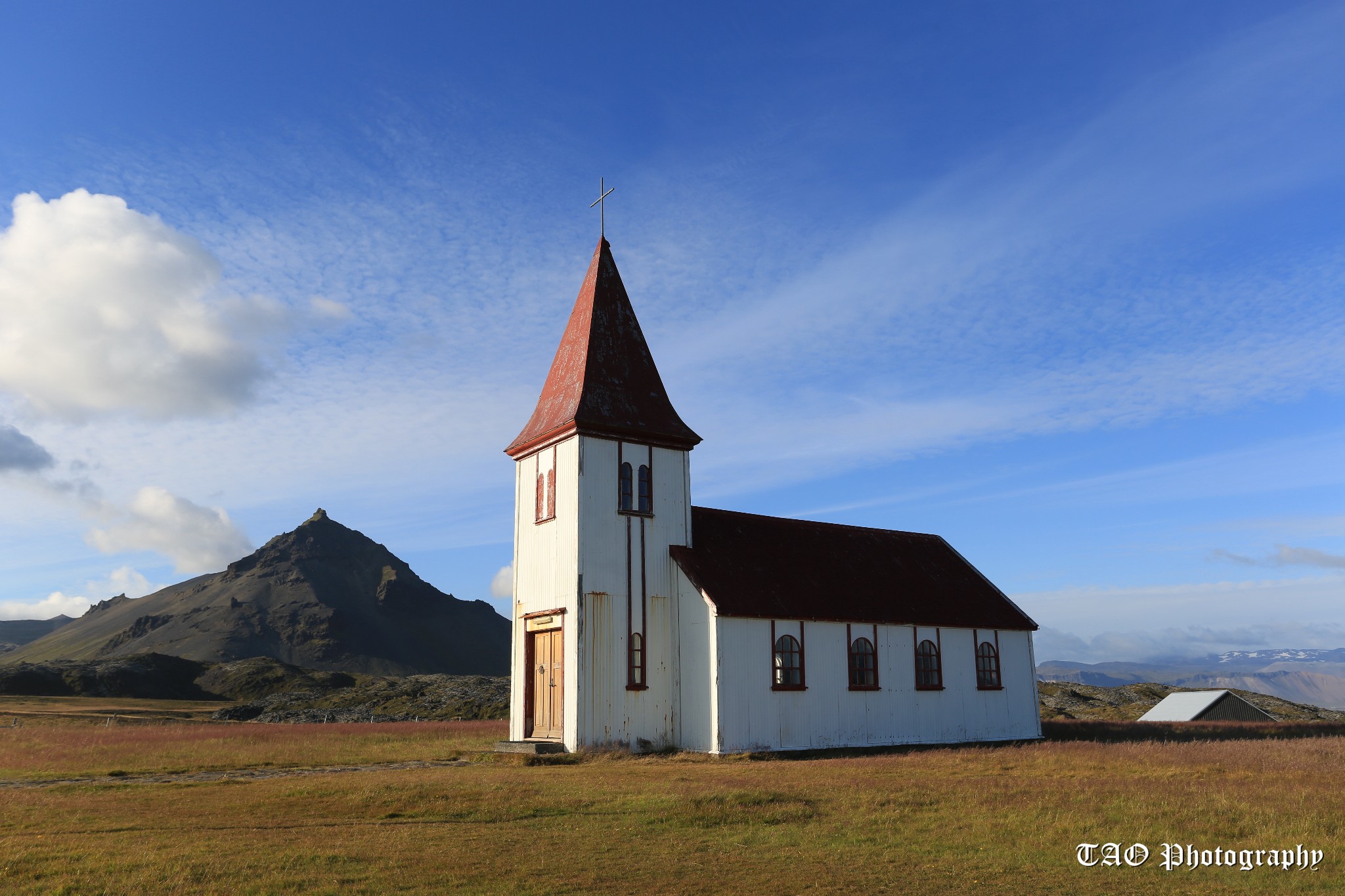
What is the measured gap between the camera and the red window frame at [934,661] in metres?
30.8

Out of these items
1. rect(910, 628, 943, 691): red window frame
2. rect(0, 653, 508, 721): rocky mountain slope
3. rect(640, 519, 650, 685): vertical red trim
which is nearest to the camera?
rect(640, 519, 650, 685): vertical red trim

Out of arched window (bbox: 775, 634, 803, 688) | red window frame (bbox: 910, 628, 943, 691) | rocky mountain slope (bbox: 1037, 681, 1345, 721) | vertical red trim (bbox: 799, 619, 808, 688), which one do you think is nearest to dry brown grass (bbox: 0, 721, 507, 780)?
arched window (bbox: 775, 634, 803, 688)

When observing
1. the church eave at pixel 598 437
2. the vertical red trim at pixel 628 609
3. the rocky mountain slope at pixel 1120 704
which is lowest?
the rocky mountain slope at pixel 1120 704

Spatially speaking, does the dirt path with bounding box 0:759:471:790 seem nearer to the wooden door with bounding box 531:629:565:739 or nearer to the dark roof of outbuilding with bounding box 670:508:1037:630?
the wooden door with bounding box 531:629:565:739

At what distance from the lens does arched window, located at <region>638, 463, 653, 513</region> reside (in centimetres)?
2853

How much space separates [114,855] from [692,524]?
66.7ft

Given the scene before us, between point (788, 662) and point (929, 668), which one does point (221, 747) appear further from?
point (929, 668)

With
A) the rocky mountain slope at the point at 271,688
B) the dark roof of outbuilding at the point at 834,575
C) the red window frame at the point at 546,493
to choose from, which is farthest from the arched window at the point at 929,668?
the rocky mountain slope at the point at 271,688

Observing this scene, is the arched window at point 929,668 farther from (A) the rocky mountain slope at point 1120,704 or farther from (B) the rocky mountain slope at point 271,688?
(B) the rocky mountain slope at point 271,688

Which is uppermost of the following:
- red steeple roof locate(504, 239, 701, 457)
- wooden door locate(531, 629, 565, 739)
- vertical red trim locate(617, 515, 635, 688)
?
red steeple roof locate(504, 239, 701, 457)

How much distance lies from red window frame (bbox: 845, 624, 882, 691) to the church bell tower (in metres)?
5.30

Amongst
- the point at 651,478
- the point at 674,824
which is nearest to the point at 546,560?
the point at 651,478

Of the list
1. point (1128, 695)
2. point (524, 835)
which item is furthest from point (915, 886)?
point (1128, 695)

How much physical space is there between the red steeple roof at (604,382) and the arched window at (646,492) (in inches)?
37.3
